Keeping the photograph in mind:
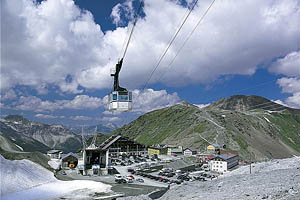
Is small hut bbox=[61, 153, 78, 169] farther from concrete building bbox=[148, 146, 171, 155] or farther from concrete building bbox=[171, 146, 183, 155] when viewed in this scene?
concrete building bbox=[171, 146, 183, 155]

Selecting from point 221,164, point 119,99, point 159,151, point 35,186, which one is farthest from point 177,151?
point 119,99

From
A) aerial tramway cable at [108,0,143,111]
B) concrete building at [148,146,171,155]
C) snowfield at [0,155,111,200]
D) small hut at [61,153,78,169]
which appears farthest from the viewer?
concrete building at [148,146,171,155]

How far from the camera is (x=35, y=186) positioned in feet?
145

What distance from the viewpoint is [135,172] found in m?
63.2

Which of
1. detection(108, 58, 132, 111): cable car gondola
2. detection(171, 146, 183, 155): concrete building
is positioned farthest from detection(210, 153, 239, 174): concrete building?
detection(108, 58, 132, 111): cable car gondola

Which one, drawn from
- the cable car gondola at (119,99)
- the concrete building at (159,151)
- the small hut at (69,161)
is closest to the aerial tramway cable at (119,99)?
the cable car gondola at (119,99)

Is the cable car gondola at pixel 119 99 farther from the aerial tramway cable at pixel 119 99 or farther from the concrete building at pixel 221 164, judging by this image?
the concrete building at pixel 221 164

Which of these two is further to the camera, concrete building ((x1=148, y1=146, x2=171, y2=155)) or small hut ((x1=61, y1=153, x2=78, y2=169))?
concrete building ((x1=148, y1=146, x2=171, y2=155))

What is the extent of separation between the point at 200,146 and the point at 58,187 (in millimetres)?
101873

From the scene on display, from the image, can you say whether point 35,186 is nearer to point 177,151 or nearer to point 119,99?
point 119,99

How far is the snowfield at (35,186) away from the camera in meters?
37.6

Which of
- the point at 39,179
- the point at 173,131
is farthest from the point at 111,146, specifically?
the point at 173,131

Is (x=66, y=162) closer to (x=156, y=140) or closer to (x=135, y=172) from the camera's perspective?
(x=135, y=172)

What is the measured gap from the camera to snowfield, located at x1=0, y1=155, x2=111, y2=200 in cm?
3759
